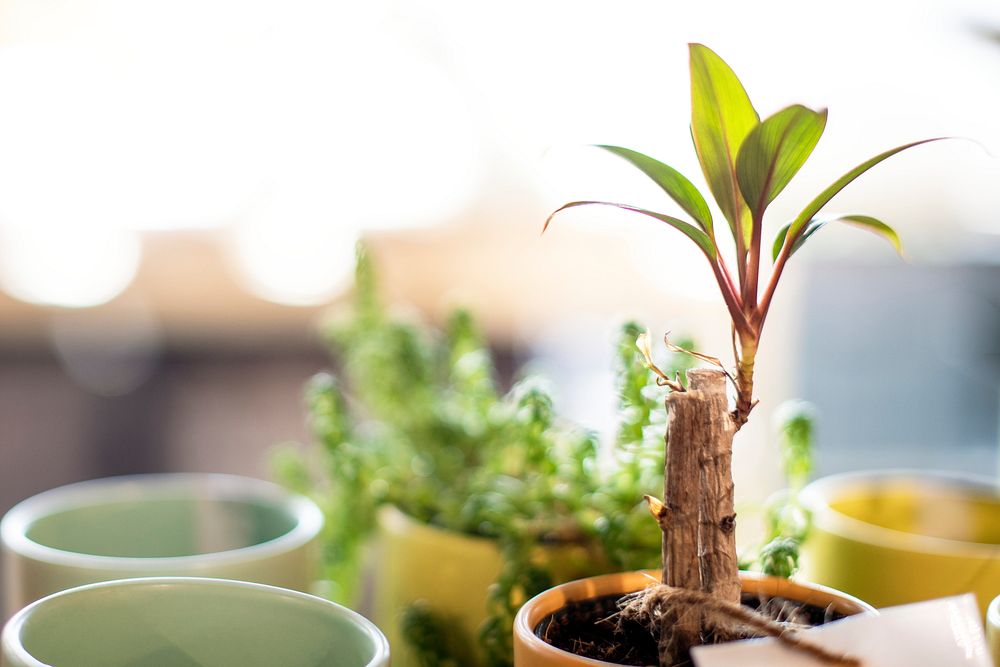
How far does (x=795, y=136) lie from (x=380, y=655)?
0.87 ft

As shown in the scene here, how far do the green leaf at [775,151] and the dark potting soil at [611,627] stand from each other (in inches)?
6.8

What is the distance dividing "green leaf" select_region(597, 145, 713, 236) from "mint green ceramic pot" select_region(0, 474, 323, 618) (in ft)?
0.94

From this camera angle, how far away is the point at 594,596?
43 cm

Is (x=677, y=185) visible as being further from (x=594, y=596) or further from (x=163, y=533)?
(x=163, y=533)

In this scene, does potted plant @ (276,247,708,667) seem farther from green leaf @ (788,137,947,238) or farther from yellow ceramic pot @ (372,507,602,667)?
green leaf @ (788,137,947,238)

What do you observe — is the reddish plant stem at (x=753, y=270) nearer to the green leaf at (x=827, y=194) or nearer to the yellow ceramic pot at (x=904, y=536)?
the green leaf at (x=827, y=194)

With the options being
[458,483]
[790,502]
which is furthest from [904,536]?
[458,483]

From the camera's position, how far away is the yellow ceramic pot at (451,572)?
1.69ft

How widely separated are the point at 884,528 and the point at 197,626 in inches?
17.6

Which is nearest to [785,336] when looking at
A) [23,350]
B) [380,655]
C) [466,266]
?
[466,266]

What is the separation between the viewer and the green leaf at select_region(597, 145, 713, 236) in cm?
38

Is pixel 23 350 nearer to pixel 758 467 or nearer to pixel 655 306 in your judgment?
pixel 655 306

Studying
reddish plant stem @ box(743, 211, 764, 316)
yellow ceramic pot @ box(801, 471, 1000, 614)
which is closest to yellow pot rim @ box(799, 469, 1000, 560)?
yellow ceramic pot @ box(801, 471, 1000, 614)

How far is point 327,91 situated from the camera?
1382 mm
